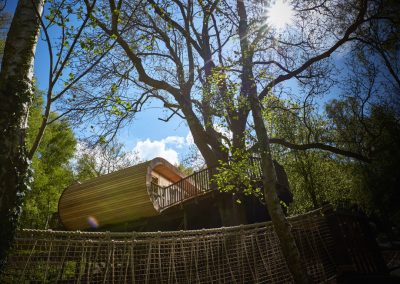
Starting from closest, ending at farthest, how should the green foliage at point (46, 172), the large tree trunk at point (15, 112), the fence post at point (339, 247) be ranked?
the large tree trunk at point (15, 112) < the fence post at point (339, 247) < the green foliage at point (46, 172)

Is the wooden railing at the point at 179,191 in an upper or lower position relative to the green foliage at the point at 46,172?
lower

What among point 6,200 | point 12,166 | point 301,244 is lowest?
point 301,244

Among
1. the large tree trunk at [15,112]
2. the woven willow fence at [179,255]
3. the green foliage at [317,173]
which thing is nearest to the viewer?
the large tree trunk at [15,112]

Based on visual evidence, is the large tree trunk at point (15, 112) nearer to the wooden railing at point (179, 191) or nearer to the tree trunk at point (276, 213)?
the tree trunk at point (276, 213)

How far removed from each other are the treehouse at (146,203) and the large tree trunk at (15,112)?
882 centimetres

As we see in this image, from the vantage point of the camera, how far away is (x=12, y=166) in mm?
2689

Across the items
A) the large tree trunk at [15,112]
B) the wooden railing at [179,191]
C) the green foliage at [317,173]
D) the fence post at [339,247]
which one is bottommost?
the fence post at [339,247]

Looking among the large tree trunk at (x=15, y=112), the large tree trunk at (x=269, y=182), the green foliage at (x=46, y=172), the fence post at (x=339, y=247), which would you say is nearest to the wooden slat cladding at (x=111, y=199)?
the green foliage at (x=46, y=172)

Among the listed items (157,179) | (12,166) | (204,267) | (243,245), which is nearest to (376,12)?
(243,245)

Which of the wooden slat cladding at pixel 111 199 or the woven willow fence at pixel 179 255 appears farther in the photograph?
the wooden slat cladding at pixel 111 199

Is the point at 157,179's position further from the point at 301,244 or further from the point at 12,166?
the point at 12,166

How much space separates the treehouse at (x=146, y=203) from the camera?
1204cm

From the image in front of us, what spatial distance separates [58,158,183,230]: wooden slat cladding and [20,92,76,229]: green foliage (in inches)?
156

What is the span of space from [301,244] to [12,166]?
18.9 ft
